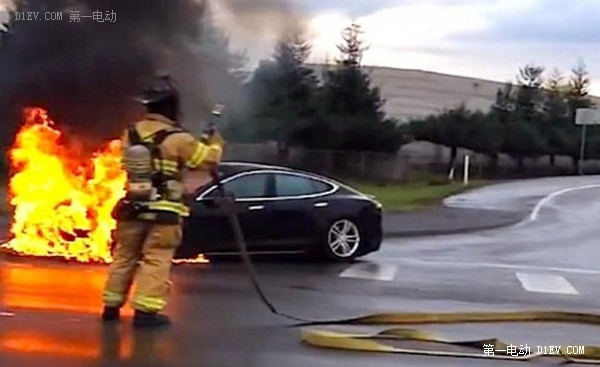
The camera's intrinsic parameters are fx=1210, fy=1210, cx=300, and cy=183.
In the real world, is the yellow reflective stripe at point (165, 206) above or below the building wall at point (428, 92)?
below

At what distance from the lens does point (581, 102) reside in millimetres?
62656

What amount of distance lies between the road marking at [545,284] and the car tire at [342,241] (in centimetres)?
207

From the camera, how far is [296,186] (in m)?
15.2

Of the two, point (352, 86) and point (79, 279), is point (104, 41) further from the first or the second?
point (352, 86)

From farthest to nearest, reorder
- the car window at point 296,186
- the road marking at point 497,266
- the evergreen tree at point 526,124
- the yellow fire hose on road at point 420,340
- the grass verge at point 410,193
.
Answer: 1. the evergreen tree at point 526,124
2. the grass verge at point 410,193
3. the road marking at point 497,266
4. the car window at point 296,186
5. the yellow fire hose on road at point 420,340

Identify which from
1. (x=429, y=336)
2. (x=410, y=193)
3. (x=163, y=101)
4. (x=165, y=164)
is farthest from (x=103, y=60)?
(x=410, y=193)

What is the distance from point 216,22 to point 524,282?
4639 mm

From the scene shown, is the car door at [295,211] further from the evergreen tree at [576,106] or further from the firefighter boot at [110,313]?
the evergreen tree at [576,106]


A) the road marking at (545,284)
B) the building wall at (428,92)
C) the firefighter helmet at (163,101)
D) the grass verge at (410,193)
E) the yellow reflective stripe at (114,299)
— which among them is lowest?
the grass verge at (410,193)

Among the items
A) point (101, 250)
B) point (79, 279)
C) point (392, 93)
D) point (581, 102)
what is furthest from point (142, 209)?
point (581, 102)

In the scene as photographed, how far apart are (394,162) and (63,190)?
2957cm

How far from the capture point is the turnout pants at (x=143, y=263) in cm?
872

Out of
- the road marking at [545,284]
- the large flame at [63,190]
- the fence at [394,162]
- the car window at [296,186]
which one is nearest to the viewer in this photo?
the road marking at [545,284]

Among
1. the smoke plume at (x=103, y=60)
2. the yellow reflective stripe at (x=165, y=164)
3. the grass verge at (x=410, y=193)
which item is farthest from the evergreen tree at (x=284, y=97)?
the yellow reflective stripe at (x=165, y=164)
